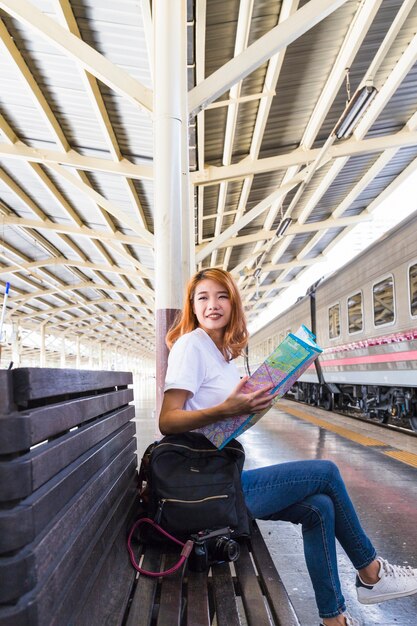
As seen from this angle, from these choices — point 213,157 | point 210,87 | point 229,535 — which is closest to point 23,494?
point 229,535

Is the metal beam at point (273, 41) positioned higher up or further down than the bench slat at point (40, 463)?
higher up

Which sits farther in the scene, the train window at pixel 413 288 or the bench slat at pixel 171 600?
the train window at pixel 413 288

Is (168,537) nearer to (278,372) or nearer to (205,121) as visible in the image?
(278,372)

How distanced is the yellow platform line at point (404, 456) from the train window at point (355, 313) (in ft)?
12.5

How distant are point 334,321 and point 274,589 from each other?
36.7 ft

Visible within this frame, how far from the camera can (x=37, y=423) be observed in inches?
47.3

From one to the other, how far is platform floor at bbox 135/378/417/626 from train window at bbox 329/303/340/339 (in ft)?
8.56

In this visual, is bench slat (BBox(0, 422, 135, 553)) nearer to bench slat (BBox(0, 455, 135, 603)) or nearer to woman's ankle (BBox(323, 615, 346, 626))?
bench slat (BBox(0, 455, 135, 603))

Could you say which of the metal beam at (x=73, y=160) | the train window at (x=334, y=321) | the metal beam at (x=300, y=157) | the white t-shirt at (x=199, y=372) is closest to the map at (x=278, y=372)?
the white t-shirt at (x=199, y=372)

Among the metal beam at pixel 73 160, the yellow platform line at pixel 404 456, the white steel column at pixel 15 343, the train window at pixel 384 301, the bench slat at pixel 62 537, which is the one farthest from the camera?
the white steel column at pixel 15 343

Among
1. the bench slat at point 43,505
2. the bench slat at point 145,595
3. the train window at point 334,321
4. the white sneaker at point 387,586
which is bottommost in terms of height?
the white sneaker at point 387,586

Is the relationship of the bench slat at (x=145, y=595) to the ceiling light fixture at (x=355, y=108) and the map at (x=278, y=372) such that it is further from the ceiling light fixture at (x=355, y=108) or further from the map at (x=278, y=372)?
the ceiling light fixture at (x=355, y=108)

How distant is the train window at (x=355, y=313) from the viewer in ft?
34.4

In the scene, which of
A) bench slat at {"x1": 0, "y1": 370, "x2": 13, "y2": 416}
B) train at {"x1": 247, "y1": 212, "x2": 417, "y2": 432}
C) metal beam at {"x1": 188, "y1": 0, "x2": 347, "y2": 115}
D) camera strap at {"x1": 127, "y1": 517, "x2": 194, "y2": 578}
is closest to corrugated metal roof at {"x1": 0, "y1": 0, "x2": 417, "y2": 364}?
metal beam at {"x1": 188, "y1": 0, "x2": 347, "y2": 115}
